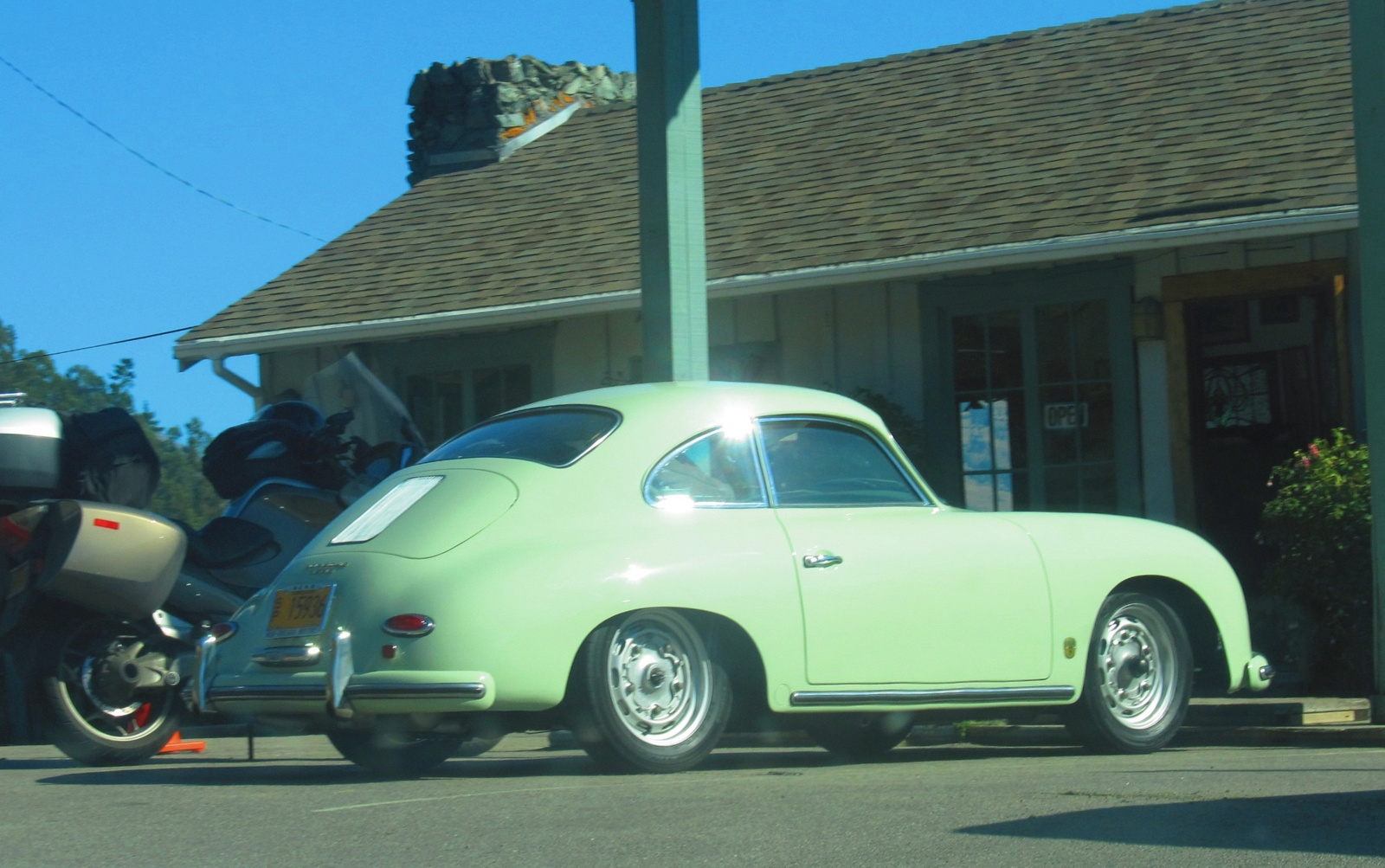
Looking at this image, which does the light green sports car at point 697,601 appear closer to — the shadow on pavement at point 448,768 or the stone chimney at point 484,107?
the shadow on pavement at point 448,768

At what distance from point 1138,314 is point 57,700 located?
23.6 ft

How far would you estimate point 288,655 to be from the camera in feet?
18.3

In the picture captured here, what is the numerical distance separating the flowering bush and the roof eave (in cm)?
177

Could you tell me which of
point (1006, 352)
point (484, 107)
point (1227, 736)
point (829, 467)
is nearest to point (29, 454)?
point (829, 467)

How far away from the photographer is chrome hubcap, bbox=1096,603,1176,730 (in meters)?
6.67

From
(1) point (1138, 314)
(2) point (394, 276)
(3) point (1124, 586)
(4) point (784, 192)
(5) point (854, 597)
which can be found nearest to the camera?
(5) point (854, 597)

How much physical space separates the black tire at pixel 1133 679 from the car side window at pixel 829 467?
97 centimetres

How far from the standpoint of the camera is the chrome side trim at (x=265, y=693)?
17.9 feet

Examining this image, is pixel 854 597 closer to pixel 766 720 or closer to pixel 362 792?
pixel 766 720

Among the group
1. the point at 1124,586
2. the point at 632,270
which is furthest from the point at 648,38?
the point at 1124,586

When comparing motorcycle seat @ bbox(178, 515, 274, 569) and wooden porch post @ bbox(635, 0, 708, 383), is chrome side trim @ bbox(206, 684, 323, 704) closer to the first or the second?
motorcycle seat @ bbox(178, 515, 274, 569)

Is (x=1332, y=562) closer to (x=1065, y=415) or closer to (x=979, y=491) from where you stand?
(x=1065, y=415)

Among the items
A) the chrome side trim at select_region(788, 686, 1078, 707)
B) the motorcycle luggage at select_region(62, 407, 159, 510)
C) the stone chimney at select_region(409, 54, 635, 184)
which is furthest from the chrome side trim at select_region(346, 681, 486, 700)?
the stone chimney at select_region(409, 54, 635, 184)

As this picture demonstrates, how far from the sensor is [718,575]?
569cm
